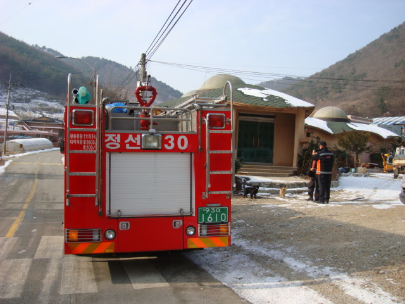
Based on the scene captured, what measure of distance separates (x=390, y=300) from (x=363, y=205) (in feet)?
23.9

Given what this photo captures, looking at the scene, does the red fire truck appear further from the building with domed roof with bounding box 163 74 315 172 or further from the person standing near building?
the building with domed roof with bounding box 163 74 315 172

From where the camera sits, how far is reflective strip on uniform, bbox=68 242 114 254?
5.60 metres

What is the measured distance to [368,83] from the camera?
412 feet

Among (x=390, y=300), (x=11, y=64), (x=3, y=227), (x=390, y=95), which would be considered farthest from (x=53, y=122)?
(x=390, y=300)

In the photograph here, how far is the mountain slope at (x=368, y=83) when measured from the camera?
90.4 m

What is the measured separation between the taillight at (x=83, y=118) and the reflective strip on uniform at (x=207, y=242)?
7.27 ft

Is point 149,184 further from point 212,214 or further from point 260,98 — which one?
point 260,98

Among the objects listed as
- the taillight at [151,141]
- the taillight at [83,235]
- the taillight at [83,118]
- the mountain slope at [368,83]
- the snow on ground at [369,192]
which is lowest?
the snow on ground at [369,192]

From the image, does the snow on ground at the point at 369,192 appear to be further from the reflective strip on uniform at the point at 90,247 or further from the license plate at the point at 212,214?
the reflective strip on uniform at the point at 90,247

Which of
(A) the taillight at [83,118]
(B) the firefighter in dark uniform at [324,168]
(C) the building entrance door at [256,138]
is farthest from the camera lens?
(C) the building entrance door at [256,138]

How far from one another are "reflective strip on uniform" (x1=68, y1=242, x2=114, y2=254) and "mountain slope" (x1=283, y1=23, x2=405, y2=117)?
72074mm

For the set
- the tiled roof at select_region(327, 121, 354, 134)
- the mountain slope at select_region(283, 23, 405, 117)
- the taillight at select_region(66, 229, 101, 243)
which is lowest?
the taillight at select_region(66, 229, 101, 243)

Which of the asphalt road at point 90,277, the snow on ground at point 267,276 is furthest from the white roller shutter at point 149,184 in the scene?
the snow on ground at point 267,276

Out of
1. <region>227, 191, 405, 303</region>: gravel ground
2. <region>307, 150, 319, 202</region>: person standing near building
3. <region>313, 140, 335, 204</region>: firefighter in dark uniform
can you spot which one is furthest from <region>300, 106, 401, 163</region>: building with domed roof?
<region>227, 191, 405, 303</region>: gravel ground
